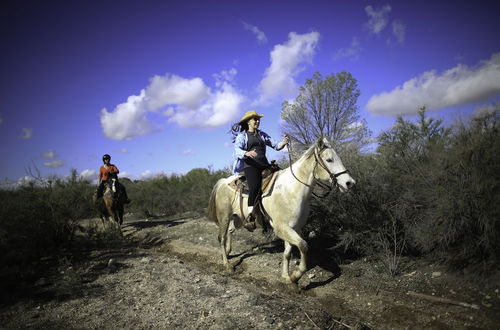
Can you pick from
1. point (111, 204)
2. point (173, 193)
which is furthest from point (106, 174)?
point (173, 193)

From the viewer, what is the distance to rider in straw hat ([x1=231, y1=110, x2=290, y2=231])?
5062mm

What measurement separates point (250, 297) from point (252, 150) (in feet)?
8.65

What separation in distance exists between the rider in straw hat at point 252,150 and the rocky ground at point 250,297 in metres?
1.48

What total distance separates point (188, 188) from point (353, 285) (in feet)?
49.7

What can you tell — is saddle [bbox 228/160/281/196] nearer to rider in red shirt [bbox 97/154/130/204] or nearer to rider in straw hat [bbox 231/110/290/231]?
rider in straw hat [bbox 231/110/290/231]

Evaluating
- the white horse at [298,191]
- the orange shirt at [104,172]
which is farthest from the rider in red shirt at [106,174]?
the white horse at [298,191]

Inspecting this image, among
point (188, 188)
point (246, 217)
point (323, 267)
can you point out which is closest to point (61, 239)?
point (246, 217)

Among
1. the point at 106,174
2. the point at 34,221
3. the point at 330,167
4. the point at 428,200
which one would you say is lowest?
the point at 428,200

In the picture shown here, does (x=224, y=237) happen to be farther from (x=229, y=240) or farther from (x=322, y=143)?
(x=322, y=143)

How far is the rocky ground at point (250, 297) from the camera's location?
3253 millimetres

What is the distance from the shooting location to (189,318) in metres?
3.45

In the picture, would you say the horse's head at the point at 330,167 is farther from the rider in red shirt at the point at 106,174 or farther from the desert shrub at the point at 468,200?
the rider in red shirt at the point at 106,174

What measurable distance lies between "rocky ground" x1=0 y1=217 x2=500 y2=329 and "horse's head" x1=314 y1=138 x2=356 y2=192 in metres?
1.73

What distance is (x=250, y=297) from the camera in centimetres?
390
